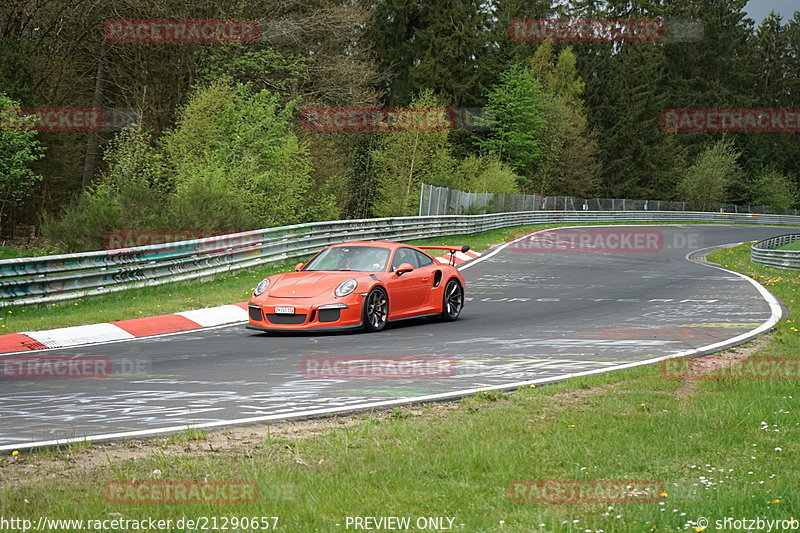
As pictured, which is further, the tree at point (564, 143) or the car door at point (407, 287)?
the tree at point (564, 143)

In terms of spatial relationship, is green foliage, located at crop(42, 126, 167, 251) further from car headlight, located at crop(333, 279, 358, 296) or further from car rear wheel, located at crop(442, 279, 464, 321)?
car headlight, located at crop(333, 279, 358, 296)

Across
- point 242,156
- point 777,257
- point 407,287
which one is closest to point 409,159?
point 242,156

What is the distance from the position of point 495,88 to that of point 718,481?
2871 inches

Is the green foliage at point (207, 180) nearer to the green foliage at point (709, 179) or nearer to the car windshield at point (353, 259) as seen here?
the car windshield at point (353, 259)

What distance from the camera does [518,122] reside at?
255 feet

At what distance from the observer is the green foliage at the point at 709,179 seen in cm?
9306

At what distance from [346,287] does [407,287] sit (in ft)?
4.42

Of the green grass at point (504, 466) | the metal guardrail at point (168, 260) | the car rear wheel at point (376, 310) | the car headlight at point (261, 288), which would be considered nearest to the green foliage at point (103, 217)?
the metal guardrail at point (168, 260)

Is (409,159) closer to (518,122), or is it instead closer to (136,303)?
(518,122)

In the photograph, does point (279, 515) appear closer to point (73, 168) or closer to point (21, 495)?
point (21, 495)

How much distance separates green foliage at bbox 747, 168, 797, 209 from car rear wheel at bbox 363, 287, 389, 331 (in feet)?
315

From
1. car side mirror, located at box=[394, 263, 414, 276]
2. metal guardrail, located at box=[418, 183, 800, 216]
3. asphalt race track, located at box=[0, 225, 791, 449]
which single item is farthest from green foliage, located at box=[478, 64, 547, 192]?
car side mirror, located at box=[394, 263, 414, 276]

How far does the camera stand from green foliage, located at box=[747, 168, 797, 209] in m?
102

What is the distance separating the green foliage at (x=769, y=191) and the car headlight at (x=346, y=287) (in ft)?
317
